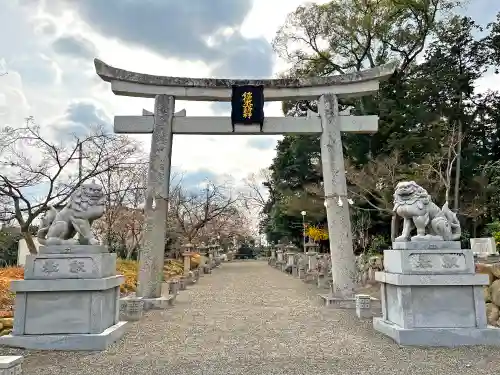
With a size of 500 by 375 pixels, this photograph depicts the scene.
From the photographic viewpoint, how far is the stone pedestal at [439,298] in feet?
16.5

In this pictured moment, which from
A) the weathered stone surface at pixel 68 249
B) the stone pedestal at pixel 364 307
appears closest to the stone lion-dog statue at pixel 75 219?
the weathered stone surface at pixel 68 249

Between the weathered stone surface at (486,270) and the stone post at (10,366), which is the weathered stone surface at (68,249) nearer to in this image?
the stone post at (10,366)

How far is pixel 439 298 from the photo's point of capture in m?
5.15

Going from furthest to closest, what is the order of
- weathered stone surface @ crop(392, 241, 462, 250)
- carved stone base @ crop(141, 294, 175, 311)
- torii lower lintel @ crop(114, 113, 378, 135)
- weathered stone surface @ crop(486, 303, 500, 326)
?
torii lower lintel @ crop(114, 113, 378, 135), carved stone base @ crop(141, 294, 175, 311), weathered stone surface @ crop(486, 303, 500, 326), weathered stone surface @ crop(392, 241, 462, 250)

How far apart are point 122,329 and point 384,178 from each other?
11.6m

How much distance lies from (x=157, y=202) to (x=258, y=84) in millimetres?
3675

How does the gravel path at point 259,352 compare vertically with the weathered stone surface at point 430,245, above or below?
below

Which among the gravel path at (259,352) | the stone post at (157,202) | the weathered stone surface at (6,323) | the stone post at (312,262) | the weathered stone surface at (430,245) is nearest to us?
the gravel path at (259,352)

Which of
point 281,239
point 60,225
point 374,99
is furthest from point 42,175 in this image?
point 281,239

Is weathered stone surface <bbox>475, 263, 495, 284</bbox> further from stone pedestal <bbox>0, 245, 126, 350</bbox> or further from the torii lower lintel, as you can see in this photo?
stone pedestal <bbox>0, 245, 126, 350</bbox>

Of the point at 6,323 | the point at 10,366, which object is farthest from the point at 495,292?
the point at 6,323

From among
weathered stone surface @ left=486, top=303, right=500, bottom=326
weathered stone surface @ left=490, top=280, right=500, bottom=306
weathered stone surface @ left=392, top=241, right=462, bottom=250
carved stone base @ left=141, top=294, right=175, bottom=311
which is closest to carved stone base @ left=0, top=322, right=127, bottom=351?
carved stone base @ left=141, top=294, right=175, bottom=311

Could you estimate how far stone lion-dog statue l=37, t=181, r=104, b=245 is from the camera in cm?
534

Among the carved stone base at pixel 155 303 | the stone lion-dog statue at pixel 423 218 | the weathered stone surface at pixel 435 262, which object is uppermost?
the stone lion-dog statue at pixel 423 218
